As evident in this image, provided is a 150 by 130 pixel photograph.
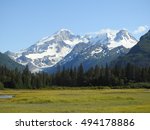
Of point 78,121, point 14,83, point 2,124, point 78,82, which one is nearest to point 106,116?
point 78,121

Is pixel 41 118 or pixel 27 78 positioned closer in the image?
pixel 41 118

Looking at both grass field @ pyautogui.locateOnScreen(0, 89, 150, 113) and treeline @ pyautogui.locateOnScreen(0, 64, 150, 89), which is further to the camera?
treeline @ pyautogui.locateOnScreen(0, 64, 150, 89)

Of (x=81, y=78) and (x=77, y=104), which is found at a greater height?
(x=81, y=78)

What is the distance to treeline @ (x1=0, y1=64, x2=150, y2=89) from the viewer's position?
14212 centimetres

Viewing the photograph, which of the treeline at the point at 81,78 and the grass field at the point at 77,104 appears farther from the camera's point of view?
the treeline at the point at 81,78

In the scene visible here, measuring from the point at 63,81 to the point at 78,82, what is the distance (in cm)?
720

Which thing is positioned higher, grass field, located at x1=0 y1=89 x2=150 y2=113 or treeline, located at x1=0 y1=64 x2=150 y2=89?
treeline, located at x1=0 y1=64 x2=150 y2=89

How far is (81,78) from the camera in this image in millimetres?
159125

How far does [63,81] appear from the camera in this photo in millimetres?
161375

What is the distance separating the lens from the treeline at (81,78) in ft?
466

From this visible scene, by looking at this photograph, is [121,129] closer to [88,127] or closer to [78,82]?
[88,127]

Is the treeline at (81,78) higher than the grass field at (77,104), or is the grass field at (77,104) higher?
the treeline at (81,78)

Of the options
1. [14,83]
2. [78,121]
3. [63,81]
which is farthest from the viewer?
[63,81]

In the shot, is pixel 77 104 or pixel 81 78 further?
pixel 81 78
